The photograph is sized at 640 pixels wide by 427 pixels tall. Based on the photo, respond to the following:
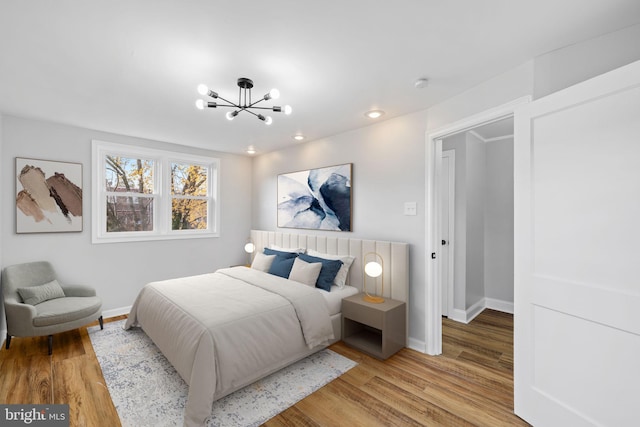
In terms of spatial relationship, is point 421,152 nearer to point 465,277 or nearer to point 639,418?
point 465,277

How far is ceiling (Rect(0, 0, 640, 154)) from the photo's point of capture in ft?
4.87

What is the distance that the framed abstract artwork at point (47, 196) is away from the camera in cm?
317

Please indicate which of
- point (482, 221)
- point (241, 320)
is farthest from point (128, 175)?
point (482, 221)

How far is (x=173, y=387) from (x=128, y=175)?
308cm

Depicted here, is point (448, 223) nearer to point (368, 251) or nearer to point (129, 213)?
point (368, 251)

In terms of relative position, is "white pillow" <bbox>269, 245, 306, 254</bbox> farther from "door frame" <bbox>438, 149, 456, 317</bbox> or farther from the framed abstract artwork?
the framed abstract artwork

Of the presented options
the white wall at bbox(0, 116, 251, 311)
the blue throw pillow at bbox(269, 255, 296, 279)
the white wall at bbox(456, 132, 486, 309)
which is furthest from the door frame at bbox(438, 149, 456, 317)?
the white wall at bbox(0, 116, 251, 311)

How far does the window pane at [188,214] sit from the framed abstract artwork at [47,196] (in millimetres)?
1174

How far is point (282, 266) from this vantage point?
3.59m

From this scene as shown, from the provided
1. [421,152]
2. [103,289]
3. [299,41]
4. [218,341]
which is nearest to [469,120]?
[421,152]

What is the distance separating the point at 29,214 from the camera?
321 centimetres

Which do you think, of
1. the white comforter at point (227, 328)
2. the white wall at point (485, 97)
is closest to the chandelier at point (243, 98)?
the white wall at point (485, 97)

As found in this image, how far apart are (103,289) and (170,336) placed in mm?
2106

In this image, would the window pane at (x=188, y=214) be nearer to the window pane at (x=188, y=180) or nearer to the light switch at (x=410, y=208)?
the window pane at (x=188, y=180)
